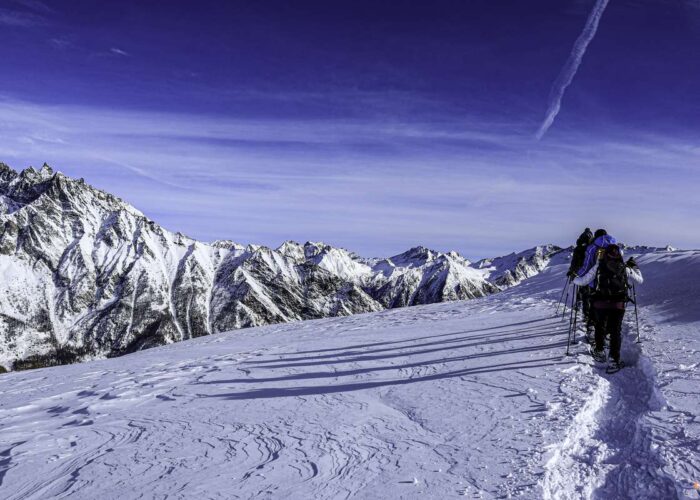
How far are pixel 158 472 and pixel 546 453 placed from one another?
572 cm

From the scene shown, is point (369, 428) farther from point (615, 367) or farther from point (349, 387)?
point (615, 367)

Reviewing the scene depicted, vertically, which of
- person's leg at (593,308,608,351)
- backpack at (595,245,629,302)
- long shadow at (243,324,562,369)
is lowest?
long shadow at (243,324,562,369)

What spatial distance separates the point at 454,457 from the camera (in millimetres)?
6805

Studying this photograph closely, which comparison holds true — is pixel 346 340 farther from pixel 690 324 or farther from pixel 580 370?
pixel 690 324

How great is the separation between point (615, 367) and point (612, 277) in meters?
2.16

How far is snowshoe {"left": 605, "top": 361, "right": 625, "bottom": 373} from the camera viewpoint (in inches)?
434

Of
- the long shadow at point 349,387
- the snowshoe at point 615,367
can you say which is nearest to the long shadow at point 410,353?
the long shadow at point 349,387

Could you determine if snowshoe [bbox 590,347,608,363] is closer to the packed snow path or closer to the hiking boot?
the hiking boot

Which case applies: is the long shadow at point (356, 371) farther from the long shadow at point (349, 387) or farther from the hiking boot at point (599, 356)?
the hiking boot at point (599, 356)

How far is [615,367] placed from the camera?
1119 centimetres

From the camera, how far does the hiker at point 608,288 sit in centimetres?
1130

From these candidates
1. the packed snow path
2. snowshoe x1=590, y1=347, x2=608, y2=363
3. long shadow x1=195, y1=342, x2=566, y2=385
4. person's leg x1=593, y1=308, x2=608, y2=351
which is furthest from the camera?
long shadow x1=195, y1=342, x2=566, y2=385

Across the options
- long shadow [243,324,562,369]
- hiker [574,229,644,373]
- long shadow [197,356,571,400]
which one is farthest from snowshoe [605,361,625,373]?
long shadow [243,324,562,369]

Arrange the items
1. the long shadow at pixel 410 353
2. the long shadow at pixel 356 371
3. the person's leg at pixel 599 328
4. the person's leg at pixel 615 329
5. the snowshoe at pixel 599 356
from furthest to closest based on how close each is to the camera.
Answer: the long shadow at pixel 410 353 < the long shadow at pixel 356 371 < the snowshoe at pixel 599 356 < the person's leg at pixel 599 328 < the person's leg at pixel 615 329
